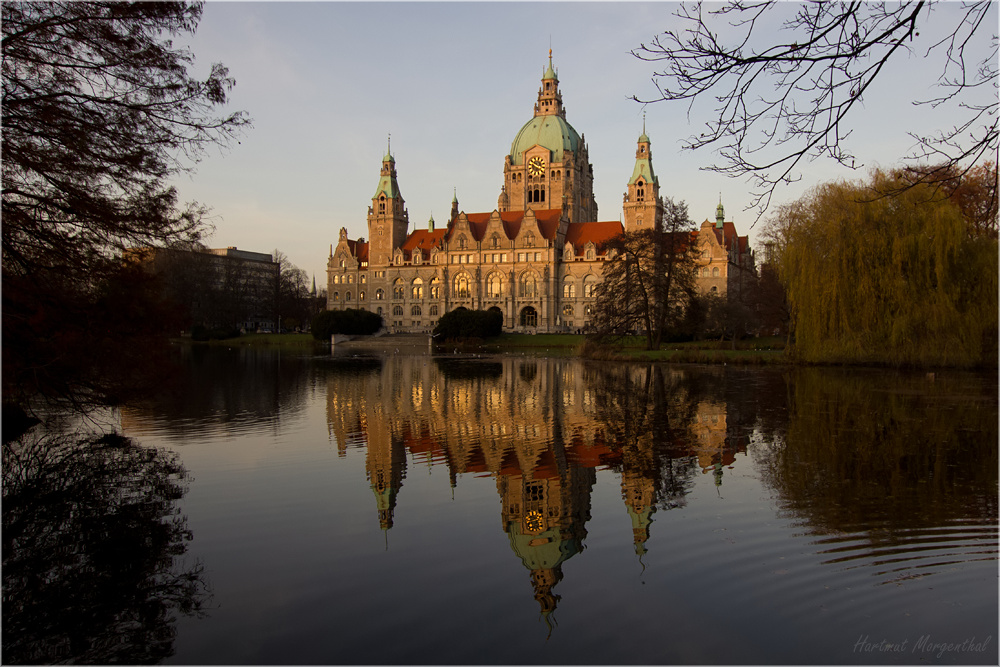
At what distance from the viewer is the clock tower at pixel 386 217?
92.1 meters

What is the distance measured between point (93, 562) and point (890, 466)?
9889mm

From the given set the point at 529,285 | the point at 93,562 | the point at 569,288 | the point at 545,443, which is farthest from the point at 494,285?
the point at 93,562

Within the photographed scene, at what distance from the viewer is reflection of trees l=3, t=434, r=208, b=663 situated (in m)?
5.04

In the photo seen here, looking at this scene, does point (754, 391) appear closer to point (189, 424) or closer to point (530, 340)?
point (189, 424)

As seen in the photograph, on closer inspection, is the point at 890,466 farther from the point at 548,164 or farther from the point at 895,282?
the point at 548,164

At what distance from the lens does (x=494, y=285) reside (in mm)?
87688

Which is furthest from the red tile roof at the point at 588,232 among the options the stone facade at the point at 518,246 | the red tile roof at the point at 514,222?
the red tile roof at the point at 514,222

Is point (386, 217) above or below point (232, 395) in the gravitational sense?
above

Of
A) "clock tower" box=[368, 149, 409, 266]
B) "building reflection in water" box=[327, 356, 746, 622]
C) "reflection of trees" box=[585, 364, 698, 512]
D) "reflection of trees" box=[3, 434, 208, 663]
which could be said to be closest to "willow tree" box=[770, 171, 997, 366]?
"reflection of trees" box=[585, 364, 698, 512]

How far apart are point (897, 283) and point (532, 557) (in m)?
25.4

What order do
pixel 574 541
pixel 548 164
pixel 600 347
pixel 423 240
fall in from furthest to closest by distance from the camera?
pixel 423 240, pixel 548 164, pixel 600 347, pixel 574 541

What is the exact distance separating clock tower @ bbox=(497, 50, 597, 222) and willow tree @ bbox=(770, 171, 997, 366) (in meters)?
61.8

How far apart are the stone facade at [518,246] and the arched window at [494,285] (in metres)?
0.12

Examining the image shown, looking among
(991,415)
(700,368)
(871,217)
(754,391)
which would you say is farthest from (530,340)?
(991,415)
